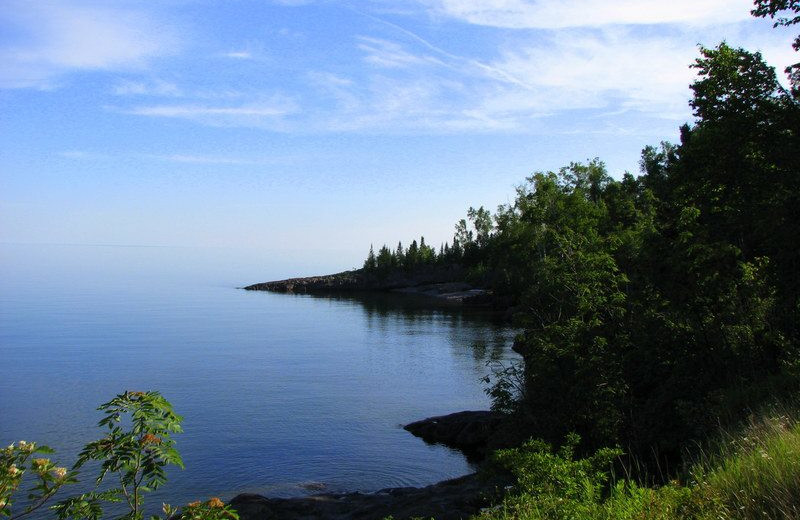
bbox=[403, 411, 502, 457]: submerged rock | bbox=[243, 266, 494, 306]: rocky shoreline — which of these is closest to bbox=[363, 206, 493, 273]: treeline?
bbox=[243, 266, 494, 306]: rocky shoreline

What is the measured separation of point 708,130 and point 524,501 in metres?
16.0

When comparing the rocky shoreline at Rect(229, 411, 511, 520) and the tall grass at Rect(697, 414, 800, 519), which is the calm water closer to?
the rocky shoreline at Rect(229, 411, 511, 520)

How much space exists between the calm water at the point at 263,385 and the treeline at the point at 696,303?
7.83 m

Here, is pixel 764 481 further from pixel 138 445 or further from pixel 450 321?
pixel 450 321

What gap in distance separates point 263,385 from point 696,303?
30371mm

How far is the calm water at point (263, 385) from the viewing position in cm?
2634

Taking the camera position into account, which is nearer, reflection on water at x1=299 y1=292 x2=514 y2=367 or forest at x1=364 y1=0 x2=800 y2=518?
forest at x1=364 y1=0 x2=800 y2=518

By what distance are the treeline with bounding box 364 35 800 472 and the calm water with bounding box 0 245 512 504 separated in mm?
7829

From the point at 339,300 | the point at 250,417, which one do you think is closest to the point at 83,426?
the point at 250,417

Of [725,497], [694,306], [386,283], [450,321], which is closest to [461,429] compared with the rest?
[694,306]

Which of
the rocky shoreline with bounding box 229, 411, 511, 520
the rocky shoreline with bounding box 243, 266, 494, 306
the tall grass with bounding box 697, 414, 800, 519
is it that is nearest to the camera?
the tall grass with bounding box 697, 414, 800, 519

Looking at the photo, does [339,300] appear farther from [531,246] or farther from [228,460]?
[228,460]

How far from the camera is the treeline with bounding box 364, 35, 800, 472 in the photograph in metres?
17.8

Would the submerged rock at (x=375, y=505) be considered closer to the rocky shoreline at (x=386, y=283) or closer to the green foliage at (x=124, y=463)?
the green foliage at (x=124, y=463)
